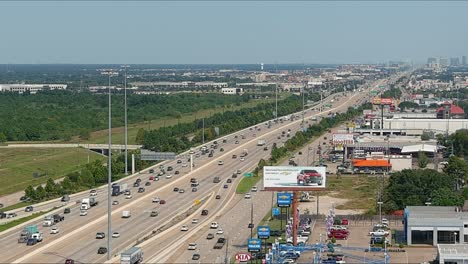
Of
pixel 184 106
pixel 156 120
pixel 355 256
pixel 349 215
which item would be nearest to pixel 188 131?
pixel 156 120

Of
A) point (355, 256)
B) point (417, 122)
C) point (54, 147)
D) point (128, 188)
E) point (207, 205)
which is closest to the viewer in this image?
point (355, 256)

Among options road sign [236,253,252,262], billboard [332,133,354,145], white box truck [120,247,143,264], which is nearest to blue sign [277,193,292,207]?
road sign [236,253,252,262]

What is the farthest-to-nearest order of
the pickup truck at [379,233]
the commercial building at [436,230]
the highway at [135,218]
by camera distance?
the pickup truck at [379,233] → the commercial building at [436,230] → the highway at [135,218]

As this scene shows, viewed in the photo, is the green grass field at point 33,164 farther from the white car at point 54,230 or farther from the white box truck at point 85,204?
the white car at point 54,230

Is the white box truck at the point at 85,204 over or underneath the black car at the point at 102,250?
underneath

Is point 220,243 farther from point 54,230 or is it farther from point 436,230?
point 436,230

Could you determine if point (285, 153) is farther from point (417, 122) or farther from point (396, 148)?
point (417, 122)

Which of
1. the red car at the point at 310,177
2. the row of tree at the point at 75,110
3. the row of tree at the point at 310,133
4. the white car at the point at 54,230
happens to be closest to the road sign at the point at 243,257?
the red car at the point at 310,177

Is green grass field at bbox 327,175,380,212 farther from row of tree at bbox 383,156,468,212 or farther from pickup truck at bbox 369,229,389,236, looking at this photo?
pickup truck at bbox 369,229,389,236
